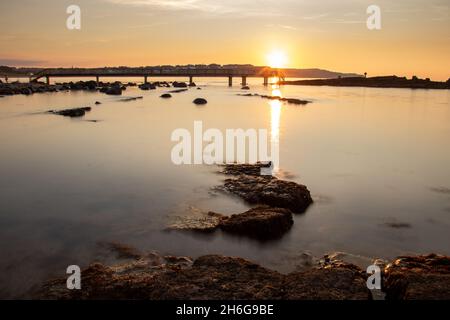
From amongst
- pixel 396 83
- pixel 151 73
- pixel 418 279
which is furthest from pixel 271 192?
pixel 396 83

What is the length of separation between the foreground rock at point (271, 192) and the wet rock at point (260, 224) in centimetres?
126

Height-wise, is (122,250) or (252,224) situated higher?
(252,224)

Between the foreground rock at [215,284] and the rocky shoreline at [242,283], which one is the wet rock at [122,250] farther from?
the foreground rock at [215,284]

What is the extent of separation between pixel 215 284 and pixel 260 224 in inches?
140

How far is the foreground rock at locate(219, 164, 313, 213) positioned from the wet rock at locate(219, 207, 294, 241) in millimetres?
1259

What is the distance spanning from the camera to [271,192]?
11.5 metres

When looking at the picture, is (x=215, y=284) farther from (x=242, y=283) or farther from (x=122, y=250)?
(x=122, y=250)

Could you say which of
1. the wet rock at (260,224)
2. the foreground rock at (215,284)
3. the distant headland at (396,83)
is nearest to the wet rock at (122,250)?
the foreground rock at (215,284)

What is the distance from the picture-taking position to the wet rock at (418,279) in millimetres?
5461

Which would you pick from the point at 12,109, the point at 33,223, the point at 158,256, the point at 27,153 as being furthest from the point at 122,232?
the point at 12,109

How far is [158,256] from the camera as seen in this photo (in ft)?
26.6

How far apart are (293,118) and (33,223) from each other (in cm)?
3408

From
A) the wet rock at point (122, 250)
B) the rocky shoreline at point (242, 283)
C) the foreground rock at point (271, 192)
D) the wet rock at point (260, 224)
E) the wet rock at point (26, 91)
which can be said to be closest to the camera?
the rocky shoreline at point (242, 283)
